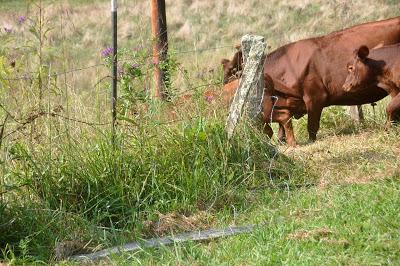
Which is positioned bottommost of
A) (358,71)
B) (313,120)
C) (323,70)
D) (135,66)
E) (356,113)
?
(356,113)

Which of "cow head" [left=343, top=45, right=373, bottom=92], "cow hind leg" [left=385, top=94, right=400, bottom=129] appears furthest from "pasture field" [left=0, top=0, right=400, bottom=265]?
"cow head" [left=343, top=45, right=373, bottom=92]

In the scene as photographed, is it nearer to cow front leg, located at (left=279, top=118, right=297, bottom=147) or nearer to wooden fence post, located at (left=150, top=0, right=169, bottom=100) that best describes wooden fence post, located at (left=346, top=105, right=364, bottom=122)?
cow front leg, located at (left=279, top=118, right=297, bottom=147)

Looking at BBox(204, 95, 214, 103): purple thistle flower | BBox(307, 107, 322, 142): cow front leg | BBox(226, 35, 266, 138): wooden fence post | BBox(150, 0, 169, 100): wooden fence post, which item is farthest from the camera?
BBox(307, 107, 322, 142): cow front leg

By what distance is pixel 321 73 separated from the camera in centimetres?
1173

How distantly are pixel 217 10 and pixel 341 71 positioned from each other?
23.3 metres

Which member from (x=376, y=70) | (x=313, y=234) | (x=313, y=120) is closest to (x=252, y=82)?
(x=376, y=70)

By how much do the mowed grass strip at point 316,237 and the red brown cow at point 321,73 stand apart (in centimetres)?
404

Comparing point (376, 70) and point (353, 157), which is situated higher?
point (376, 70)

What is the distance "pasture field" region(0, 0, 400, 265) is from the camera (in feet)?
21.4

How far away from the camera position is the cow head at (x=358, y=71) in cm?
1112

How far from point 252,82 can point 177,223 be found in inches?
87.5

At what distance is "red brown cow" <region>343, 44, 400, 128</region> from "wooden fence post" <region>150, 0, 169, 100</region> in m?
2.39

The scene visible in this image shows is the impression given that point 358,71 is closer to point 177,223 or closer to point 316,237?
point 177,223

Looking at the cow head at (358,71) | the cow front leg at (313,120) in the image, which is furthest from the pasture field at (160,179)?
the cow front leg at (313,120)
